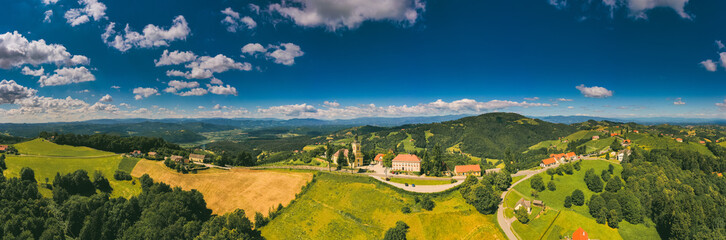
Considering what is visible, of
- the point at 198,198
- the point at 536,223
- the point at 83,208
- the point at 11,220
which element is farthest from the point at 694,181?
the point at 11,220

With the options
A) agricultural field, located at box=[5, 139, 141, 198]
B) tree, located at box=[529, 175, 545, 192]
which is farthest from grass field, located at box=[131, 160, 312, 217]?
tree, located at box=[529, 175, 545, 192]

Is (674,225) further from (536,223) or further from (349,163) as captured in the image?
(349,163)

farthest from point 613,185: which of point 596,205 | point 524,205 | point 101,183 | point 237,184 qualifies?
point 101,183

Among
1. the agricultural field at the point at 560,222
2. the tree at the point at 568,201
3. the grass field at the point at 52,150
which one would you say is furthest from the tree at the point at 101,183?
the tree at the point at 568,201

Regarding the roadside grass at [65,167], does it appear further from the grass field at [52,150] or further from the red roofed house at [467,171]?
the red roofed house at [467,171]

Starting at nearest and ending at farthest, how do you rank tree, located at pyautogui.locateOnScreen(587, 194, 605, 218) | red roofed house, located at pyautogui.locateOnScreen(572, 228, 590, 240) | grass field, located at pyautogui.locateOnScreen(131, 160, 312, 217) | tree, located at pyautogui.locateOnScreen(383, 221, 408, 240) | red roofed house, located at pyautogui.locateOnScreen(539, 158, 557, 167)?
A: red roofed house, located at pyautogui.locateOnScreen(572, 228, 590, 240) → tree, located at pyautogui.locateOnScreen(383, 221, 408, 240) → tree, located at pyautogui.locateOnScreen(587, 194, 605, 218) → grass field, located at pyautogui.locateOnScreen(131, 160, 312, 217) → red roofed house, located at pyautogui.locateOnScreen(539, 158, 557, 167)

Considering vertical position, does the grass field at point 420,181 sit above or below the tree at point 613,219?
above

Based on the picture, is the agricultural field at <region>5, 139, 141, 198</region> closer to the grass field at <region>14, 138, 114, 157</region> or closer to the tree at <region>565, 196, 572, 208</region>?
the grass field at <region>14, 138, 114, 157</region>
